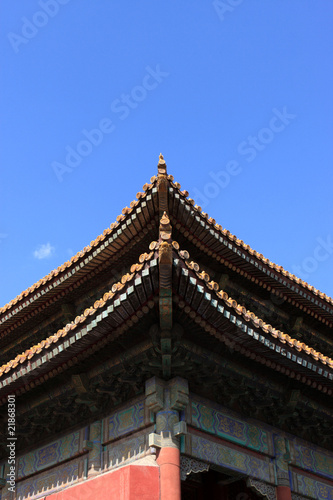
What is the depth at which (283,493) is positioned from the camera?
33.8 ft

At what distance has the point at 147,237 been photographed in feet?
39.9

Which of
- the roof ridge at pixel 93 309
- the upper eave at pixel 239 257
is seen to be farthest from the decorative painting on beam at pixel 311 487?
the roof ridge at pixel 93 309

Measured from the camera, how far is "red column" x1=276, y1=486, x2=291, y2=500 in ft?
33.6

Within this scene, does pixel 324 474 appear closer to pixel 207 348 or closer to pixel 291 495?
pixel 291 495

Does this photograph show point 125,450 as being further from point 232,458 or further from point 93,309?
point 93,309

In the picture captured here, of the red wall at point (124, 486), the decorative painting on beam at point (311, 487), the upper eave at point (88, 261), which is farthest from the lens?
the upper eave at point (88, 261)

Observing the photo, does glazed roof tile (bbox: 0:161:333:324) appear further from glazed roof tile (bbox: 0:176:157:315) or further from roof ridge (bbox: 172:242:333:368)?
roof ridge (bbox: 172:242:333:368)

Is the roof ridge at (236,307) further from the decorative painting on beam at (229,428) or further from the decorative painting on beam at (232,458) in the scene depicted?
the decorative painting on beam at (232,458)

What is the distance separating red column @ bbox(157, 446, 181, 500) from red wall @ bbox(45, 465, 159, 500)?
0.31ft

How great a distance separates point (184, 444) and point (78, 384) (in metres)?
2.21

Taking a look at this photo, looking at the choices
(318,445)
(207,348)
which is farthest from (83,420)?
(318,445)

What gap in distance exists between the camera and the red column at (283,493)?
1023cm

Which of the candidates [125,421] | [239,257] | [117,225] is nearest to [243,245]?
[239,257]

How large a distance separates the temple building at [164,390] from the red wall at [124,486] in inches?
0.8
